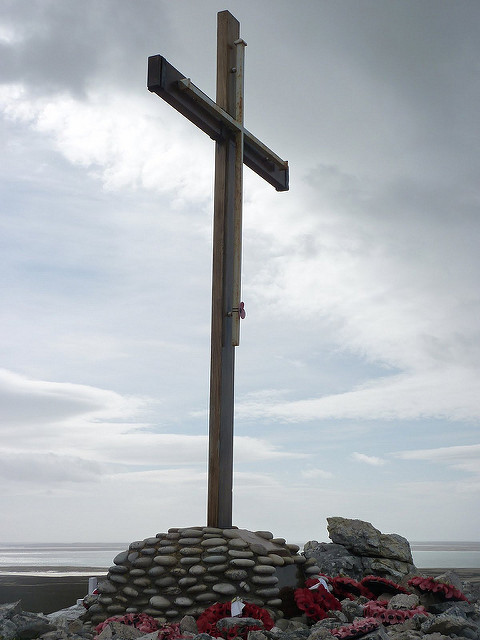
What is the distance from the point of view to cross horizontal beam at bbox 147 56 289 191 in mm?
8164

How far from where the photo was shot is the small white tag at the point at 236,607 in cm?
646

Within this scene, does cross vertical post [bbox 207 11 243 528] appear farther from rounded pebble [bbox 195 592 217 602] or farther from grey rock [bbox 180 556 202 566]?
rounded pebble [bbox 195 592 217 602]

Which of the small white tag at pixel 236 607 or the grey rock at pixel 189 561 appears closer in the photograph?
the small white tag at pixel 236 607

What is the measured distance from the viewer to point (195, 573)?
713cm

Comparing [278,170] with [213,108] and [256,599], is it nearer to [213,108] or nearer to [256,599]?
[213,108]

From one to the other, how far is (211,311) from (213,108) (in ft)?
7.81

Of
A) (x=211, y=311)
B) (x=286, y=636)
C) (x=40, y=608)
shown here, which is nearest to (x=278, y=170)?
(x=211, y=311)

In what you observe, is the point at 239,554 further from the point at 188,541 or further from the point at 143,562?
the point at 143,562

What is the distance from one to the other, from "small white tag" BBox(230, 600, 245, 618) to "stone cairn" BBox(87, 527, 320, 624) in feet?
1.47

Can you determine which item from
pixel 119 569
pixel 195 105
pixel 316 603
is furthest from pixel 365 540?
pixel 195 105

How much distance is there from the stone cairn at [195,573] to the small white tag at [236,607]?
Answer: 1.47 feet

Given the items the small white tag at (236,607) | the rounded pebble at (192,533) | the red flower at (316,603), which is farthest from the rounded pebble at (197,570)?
the red flower at (316,603)

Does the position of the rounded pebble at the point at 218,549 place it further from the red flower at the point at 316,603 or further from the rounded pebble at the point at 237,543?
the red flower at the point at 316,603

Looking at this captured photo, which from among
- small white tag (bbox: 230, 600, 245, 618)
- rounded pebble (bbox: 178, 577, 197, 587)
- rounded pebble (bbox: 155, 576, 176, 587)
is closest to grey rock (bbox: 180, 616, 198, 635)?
small white tag (bbox: 230, 600, 245, 618)
